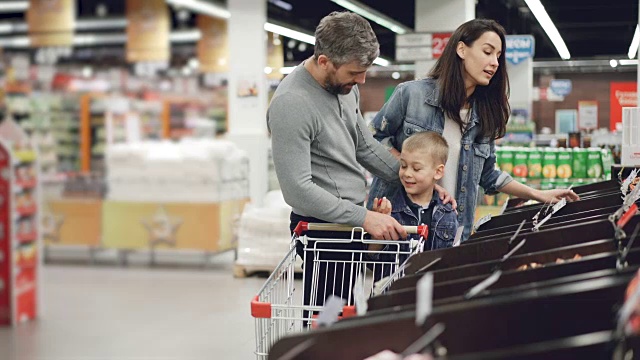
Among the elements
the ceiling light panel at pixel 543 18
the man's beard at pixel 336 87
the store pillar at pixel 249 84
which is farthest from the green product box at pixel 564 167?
the ceiling light panel at pixel 543 18

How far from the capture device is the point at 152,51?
6086 millimetres

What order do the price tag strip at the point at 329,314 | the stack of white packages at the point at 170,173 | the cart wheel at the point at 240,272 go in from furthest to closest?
the stack of white packages at the point at 170,173, the cart wheel at the point at 240,272, the price tag strip at the point at 329,314

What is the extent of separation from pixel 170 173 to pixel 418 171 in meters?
6.28

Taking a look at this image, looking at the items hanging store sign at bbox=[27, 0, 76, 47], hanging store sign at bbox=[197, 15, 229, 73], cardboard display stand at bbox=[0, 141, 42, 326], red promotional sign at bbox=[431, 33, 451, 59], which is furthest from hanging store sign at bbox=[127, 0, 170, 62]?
red promotional sign at bbox=[431, 33, 451, 59]

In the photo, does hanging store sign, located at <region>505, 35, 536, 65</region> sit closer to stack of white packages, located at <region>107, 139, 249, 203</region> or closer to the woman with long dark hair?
stack of white packages, located at <region>107, 139, 249, 203</region>

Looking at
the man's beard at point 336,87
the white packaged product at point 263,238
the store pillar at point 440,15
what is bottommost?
the white packaged product at point 263,238

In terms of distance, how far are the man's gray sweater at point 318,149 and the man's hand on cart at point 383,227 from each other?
0.03 metres

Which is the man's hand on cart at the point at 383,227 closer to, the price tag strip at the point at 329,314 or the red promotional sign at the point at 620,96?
the price tag strip at the point at 329,314

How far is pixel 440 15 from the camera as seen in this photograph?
470 inches

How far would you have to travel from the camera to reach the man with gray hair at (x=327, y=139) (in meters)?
2.50

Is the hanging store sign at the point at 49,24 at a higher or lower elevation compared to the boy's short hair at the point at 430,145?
higher

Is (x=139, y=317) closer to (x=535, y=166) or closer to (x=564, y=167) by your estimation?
(x=535, y=166)

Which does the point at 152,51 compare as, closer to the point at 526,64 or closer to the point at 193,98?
the point at 193,98

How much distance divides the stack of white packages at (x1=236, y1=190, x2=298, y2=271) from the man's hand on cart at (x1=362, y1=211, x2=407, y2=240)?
536 centimetres
